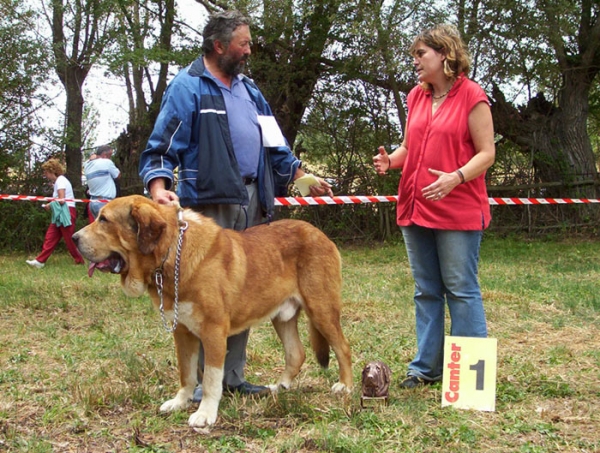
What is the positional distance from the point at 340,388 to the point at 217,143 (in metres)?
1.76

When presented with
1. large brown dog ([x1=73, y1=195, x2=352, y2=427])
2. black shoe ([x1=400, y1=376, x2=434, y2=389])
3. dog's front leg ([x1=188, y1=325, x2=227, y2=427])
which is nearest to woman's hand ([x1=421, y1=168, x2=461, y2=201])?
large brown dog ([x1=73, y1=195, x2=352, y2=427])

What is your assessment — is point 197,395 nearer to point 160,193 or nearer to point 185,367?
point 185,367

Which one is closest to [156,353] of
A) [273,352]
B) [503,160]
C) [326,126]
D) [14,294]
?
[273,352]

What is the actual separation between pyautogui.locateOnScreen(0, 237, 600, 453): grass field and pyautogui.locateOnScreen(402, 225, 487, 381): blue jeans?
31 centimetres

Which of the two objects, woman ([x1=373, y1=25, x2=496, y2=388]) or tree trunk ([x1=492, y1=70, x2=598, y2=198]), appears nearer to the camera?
woman ([x1=373, y1=25, x2=496, y2=388])

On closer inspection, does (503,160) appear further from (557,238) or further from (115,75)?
(115,75)

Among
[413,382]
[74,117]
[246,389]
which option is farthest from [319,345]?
[74,117]

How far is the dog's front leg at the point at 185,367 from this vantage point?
Answer: 3957 millimetres

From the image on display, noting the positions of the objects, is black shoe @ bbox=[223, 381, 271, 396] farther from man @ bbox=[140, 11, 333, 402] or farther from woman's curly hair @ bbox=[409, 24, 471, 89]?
woman's curly hair @ bbox=[409, 24, 471, 89]

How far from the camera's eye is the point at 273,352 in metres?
5.45

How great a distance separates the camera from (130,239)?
11.8 ft

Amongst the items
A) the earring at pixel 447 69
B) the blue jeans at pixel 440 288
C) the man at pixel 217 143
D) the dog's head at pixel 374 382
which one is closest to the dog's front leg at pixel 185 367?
the man at pixel 217 143

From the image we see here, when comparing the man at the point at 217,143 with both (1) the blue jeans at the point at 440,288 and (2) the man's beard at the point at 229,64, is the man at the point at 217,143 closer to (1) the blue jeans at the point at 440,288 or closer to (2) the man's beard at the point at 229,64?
(2) the man's beard at the point at 229,64

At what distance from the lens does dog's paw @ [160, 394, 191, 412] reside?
13.0 feet
